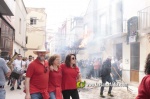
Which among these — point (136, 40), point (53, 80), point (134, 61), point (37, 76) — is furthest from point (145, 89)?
point (134, 61)

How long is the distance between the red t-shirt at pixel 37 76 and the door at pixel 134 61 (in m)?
9.87

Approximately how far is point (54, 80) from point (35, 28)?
33.1 m

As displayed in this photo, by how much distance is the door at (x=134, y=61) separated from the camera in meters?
13.8

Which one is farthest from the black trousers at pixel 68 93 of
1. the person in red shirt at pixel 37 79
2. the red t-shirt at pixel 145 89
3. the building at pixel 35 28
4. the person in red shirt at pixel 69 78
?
the building at pixel 35 28

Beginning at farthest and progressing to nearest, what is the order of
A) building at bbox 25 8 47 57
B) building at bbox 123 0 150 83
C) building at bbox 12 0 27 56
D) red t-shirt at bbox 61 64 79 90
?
building at bbox 25 8 47 57 → building at bbox 12 0 27 56 → building at bbox 123 0 150 83 → red t-shirt at bbox 61 64 79 90

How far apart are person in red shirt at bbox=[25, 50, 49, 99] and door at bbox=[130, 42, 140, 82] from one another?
387 inches

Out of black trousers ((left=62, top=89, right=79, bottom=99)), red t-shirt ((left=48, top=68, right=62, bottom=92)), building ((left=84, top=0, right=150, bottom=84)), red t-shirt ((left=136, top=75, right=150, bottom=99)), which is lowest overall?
black trousers ((left=62, top=89, right=79, bottom=99))

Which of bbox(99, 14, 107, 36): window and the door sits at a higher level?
bbox(99, 14, 107, 36): window

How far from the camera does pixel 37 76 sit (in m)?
4.48

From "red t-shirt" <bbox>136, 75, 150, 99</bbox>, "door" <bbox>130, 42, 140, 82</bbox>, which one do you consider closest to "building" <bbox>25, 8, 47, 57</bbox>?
"door" <bbox>130, 42, 140, 82</bbox>

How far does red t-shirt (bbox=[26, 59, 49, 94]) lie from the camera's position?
4449mm

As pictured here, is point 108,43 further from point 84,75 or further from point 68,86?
point 68,86

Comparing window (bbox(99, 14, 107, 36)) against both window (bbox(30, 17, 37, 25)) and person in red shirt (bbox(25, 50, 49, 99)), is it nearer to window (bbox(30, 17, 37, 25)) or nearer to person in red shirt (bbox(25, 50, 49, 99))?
person in red shirt (bbox(25, 50, 49, 99))

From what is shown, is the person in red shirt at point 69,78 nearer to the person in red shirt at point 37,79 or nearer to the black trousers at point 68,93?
the black trousers at point 68,93
